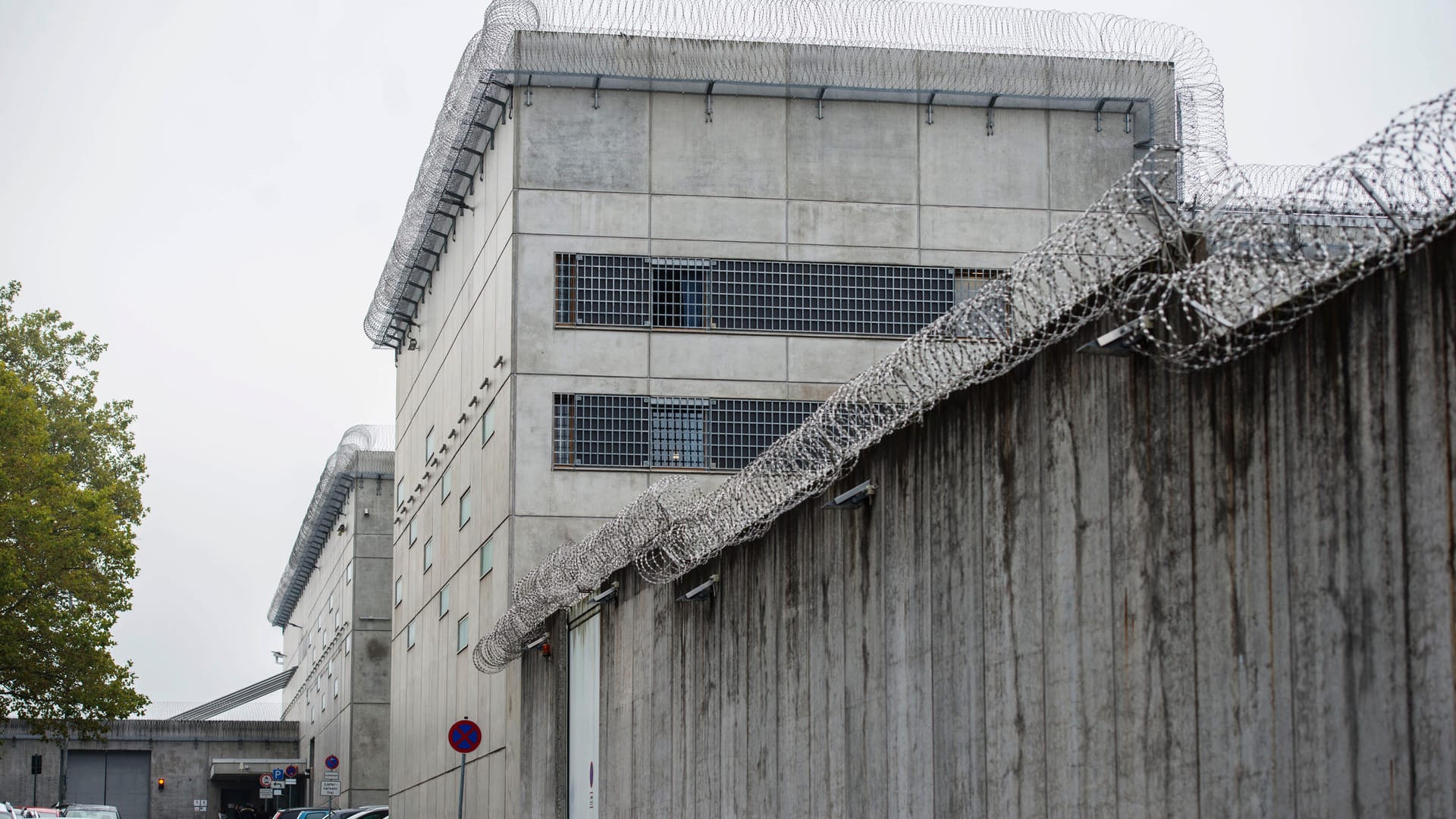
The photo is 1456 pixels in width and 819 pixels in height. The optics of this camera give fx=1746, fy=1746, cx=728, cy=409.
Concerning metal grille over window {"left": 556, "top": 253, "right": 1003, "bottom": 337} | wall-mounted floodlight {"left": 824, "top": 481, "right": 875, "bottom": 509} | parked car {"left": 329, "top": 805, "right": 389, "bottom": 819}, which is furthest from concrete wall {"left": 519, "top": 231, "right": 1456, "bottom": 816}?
parked car {"left": 329, "top": 805, "right": 389, "bottom": 819}

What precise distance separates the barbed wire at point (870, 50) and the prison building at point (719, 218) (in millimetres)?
54

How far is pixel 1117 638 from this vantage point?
29.9 feet

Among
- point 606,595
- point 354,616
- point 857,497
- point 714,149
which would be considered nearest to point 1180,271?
point 857,497

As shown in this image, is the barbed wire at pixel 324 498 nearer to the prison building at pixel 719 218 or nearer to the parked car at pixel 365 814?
the parked car at pixel 365 814

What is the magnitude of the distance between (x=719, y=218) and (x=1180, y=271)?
22642mm

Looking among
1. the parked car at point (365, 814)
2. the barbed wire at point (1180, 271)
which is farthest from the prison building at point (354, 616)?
the barbed wire at point (1180, 271)

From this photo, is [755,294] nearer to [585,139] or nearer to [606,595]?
[585,139]

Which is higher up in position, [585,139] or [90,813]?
[585,139]

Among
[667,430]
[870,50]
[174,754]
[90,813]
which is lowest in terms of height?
[174,754]

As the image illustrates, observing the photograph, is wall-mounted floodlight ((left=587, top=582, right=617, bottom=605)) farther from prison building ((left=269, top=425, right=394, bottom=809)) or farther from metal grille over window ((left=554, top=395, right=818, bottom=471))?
prison building ((left=269, top=425, right=394, bottom=809))

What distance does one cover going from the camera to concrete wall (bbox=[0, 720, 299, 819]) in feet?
259

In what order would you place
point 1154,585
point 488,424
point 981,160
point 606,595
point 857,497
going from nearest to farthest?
point 1154,585 < point 857,497 < point 606,595 < point 981,160 < point 488,424

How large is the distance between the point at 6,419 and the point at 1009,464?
29339 mm

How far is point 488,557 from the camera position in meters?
32.2
